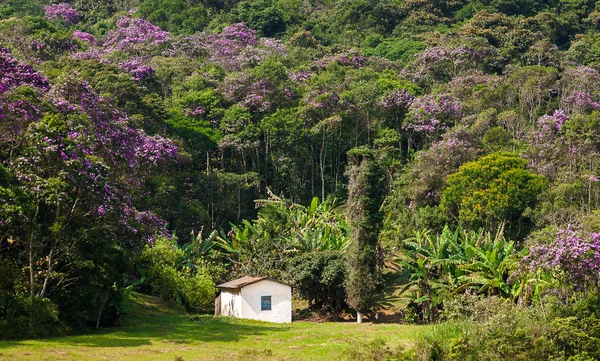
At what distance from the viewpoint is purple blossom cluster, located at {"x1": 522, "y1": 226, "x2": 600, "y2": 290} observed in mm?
35000

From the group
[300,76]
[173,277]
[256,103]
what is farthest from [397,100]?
[173,277]

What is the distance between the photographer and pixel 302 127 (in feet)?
220

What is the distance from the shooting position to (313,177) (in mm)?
67750

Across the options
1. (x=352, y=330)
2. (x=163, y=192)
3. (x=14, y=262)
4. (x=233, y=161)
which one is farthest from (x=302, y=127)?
(x=14, y=262)

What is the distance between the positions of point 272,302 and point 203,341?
11.5m

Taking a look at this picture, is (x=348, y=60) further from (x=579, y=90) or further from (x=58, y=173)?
(x=58, y=173)

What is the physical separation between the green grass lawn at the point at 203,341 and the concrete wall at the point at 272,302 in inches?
46.0

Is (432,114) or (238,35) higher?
(238,35)

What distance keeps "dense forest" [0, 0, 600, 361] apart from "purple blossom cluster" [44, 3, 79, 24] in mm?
7826

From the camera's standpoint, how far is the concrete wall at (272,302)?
151 ft

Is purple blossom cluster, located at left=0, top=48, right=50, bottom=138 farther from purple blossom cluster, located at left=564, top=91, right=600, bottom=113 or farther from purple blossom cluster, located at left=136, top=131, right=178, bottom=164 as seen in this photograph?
purple blossom cluster, located at left=564, top=91, right=600, bottom=113

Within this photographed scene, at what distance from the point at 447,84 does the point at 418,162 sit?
1645 centimetres

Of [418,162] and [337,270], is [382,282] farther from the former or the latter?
[418,162]

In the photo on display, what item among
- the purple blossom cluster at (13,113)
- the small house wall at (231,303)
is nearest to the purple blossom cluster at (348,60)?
the small house wall at (231,303)
